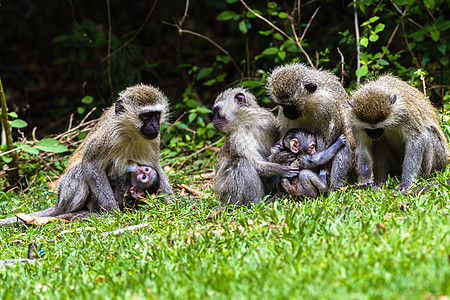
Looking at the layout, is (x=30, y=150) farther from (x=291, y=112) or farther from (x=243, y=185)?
(x=291, y=112)

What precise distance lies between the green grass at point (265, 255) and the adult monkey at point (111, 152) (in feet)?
3.79

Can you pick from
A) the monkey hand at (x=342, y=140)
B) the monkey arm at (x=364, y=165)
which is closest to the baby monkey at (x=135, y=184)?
the monkey hand at (x=342, y=140)

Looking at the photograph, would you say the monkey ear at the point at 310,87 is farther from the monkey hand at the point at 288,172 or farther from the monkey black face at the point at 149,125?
the monkey black face at the point at 149,125

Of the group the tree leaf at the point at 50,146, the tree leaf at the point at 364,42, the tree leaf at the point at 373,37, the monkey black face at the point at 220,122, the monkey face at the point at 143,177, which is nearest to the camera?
the monkey black face at the point at 220,122

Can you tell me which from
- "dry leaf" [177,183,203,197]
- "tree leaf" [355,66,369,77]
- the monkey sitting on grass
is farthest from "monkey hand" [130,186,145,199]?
"tree leaf" [355,66,369,77]

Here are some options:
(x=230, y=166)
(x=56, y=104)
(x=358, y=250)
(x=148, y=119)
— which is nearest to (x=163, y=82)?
(x=56, y=104)

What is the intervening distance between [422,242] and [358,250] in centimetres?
45

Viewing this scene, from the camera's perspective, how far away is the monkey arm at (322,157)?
6.54 meters

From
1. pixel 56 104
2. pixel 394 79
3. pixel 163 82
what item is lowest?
pixel 56 104

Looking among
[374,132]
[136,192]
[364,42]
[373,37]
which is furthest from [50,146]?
[373,37]

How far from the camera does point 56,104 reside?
1420cm

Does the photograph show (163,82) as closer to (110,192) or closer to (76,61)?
(76,61)

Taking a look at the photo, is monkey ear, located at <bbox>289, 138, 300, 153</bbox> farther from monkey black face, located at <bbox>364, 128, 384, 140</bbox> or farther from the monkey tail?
the monkey tail

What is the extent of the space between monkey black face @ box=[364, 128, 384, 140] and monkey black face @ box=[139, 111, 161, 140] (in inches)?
105
